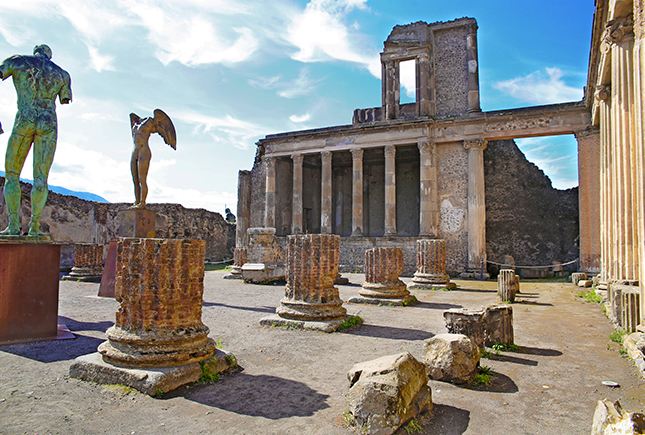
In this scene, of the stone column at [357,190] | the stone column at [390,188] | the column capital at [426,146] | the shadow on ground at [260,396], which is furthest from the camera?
the stone column at [357,190]

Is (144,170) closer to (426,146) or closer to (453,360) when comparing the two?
(453,360)

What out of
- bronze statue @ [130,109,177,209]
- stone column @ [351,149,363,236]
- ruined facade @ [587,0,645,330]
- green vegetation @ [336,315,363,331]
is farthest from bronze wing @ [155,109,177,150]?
stone column @ [351,149,363,236]

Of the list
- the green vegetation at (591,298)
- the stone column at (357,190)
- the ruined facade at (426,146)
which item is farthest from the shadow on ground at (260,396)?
the stone column at (357,190)

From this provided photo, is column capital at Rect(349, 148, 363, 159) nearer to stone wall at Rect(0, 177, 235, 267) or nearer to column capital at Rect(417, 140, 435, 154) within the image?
column capital at Rect(417, 140, 435, 154)

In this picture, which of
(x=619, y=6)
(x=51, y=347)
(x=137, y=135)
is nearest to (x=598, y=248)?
(x=619, y=6)

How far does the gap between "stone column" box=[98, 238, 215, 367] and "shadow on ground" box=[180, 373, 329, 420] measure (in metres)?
0.40

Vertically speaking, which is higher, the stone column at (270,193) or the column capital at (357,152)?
the column capital at (357,152)

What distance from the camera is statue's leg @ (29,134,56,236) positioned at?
516 centimetres

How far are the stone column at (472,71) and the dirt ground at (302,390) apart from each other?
14249mm

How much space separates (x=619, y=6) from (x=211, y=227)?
22.7 metres

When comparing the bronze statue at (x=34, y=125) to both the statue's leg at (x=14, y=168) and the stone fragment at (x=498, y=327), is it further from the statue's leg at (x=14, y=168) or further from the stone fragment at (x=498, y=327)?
the stone fragment at (x=498, y=327)

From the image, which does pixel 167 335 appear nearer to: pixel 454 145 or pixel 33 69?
pixel 33 69

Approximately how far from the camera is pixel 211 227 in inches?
1000

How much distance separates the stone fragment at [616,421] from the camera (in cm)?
183
